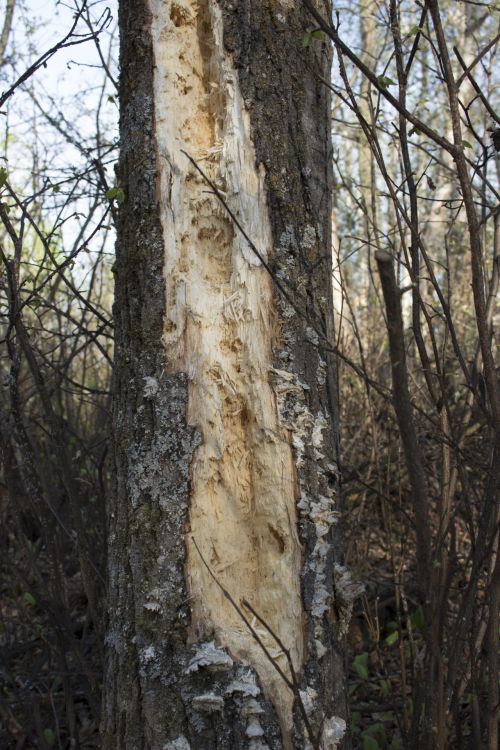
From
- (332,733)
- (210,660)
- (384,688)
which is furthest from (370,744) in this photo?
(210,660)

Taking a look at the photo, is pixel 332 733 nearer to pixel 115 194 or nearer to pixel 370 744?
pixel 370 744

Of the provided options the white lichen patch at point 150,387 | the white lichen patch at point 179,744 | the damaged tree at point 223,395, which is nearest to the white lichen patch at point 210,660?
the damaged tree at point 223,395

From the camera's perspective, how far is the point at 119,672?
1.66 metres

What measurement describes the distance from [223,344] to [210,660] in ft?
2.36

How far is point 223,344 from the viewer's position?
1741 millimetres

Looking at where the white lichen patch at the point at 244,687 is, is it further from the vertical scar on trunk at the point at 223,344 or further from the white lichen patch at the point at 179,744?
the white lichen patch at the point at 179,744

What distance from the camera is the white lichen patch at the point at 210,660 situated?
1.55 meters

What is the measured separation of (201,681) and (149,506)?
0.40 m

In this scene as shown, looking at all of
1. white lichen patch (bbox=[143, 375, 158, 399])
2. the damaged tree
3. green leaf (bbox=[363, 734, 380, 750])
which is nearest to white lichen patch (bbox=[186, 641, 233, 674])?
the damaged tree

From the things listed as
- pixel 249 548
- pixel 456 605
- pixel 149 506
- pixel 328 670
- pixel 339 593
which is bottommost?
pixel 456 605

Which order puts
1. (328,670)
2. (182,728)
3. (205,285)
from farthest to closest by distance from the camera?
(205,285) < (328,670) < (182,728)

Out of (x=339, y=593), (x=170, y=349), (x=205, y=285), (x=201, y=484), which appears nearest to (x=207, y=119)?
(x=205, y=285)

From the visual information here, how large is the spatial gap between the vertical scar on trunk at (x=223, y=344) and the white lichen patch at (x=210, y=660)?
3 cm

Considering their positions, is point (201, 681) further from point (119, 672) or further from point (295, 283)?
point (295, 283)
